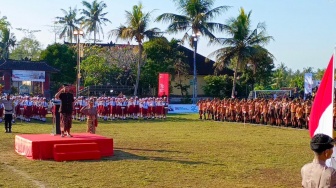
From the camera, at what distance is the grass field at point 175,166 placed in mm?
10711

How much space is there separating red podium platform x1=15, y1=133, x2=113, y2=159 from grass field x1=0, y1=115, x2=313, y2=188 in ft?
0.92

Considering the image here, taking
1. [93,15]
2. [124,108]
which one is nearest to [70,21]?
[93,15]

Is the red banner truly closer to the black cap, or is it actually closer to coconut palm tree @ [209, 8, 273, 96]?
coconut palm tree @ [209, 8, 273, 96]

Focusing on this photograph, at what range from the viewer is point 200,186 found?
10297 mm

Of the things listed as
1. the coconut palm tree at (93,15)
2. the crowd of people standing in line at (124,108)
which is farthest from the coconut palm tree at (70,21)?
the crowd of people standing in line at (124,108)

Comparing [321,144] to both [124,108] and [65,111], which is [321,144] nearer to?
[65,111]

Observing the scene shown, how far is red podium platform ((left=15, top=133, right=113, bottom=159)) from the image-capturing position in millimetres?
13773

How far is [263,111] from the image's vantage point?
92.2ft

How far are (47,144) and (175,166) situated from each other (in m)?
3.65

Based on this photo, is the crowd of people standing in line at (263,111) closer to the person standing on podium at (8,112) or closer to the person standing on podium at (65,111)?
the person standing on podium at (8,112)

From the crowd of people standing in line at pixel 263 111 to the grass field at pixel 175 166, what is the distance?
641 centimetres

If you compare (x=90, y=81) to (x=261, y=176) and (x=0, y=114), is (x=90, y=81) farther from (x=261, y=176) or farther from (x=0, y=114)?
(x=261, y=176)

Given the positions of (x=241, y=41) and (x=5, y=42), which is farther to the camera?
(x=5, y=42)

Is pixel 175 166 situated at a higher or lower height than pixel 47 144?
lower
